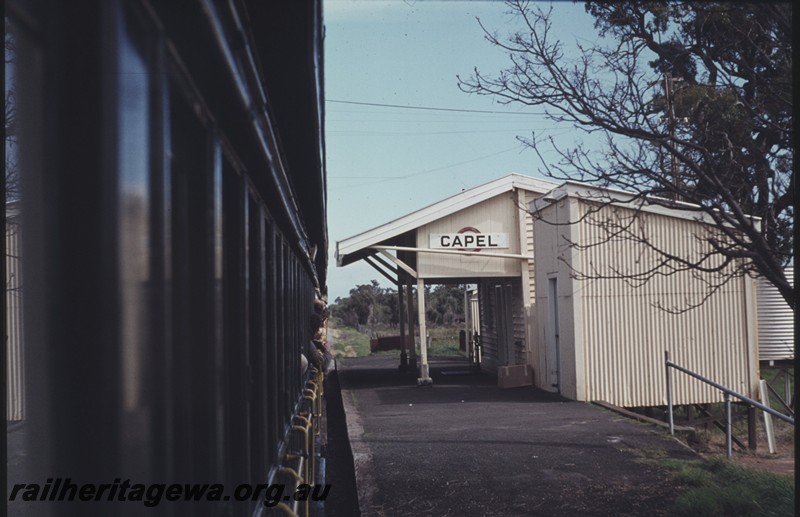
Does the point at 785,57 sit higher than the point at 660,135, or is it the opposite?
the point at 785,57

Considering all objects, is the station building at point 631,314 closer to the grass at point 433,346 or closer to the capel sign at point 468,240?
the capel sign at point 468,240

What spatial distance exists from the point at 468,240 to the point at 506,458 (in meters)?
9.33

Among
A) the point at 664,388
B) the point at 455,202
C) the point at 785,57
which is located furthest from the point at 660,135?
the point at 455,202

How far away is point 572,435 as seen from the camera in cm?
1000

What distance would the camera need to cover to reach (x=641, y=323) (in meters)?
13.7

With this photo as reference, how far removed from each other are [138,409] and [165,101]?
497 mm

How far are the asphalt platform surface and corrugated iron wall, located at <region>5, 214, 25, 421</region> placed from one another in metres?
5.70

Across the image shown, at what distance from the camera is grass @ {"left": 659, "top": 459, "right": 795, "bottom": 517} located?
6.36 metres

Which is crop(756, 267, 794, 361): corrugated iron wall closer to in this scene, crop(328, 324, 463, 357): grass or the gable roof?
the gable roof

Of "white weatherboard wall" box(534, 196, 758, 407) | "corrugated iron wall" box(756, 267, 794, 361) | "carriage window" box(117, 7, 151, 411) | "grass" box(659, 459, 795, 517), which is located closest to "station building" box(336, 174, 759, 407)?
"white weatherboard wall" box(534, 196, 758, 407)

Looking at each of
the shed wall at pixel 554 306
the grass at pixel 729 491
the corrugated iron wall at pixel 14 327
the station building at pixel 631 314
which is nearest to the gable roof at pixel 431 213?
the shed wall at pixel 554 306

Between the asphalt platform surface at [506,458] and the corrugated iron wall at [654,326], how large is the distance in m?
1.05

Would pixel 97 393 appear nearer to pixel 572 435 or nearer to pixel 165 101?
pixel 165 101

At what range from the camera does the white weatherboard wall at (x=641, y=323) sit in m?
13.5
